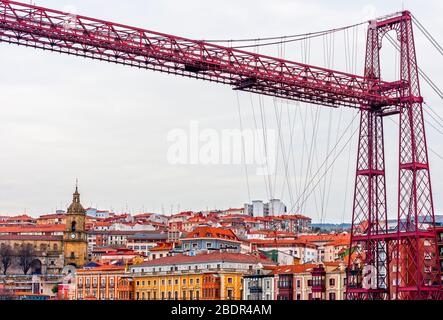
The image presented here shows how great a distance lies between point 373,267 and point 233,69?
11706 millimetres

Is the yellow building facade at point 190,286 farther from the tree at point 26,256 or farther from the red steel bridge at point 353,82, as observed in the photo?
the tree at point 26,256

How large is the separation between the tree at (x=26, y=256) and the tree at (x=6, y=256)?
1146mm

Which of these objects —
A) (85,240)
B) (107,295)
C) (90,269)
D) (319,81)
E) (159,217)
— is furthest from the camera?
(159,217)

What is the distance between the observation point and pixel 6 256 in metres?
123

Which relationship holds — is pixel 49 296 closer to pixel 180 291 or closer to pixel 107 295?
pixel 107 295

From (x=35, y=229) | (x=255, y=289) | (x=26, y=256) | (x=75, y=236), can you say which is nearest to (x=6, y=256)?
(x=26, y=256)

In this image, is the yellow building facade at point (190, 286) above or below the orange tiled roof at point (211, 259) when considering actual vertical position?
below

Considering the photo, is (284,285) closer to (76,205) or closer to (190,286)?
(190,286)

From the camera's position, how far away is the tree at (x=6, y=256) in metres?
121

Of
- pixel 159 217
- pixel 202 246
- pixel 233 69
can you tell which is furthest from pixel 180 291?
pixel 159 217

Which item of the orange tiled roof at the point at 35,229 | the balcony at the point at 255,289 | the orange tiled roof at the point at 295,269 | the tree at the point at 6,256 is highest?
the orange tiled roof at the point at 35,229

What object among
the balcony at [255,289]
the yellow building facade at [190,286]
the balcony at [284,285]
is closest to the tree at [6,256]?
the yellow building facade at [190,286]

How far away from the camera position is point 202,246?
8381cm

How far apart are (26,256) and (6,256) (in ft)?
8.45
